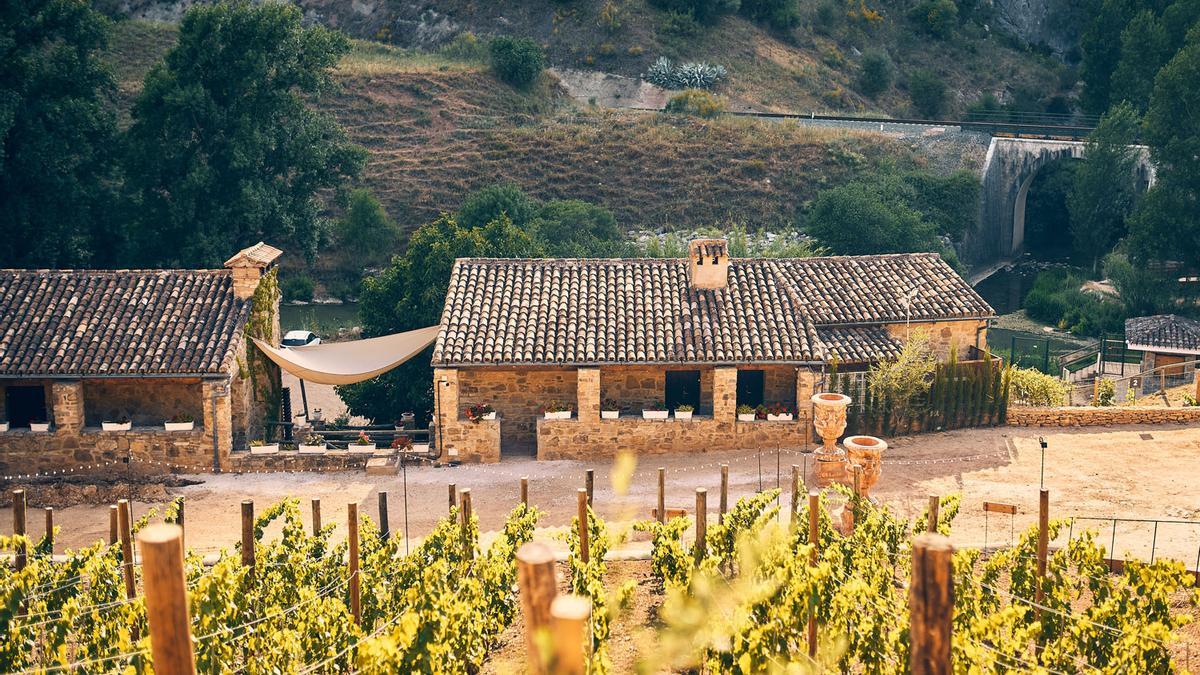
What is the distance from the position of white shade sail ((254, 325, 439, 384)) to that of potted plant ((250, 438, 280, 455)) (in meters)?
1.43

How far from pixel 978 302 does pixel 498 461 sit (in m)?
10.9

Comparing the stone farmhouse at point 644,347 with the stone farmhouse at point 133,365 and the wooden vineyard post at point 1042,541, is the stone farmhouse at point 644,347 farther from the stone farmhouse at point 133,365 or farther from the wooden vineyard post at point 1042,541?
the wooden vineyard post at point 1042,541

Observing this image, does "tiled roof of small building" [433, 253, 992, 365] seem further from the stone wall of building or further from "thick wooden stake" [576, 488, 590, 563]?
"thick wooden stake" [576, 488, 590, 563]

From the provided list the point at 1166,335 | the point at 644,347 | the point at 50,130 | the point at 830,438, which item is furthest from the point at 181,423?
the point at 1166,335

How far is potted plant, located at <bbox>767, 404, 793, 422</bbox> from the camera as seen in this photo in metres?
22.5

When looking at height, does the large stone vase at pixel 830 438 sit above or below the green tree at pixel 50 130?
below

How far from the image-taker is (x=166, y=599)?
652cm

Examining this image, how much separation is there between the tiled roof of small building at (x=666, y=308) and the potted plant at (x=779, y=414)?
1029mm

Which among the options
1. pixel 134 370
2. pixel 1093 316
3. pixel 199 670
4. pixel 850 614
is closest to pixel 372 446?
pixel 134 370

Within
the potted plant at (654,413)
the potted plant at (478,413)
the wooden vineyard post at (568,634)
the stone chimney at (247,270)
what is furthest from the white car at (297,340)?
the wooden vineyard post at (568,634)

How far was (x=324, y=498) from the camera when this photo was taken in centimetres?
2062

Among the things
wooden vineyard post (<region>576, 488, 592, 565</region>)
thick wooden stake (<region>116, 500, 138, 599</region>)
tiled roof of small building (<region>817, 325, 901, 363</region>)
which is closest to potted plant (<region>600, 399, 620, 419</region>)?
tiled roof of small building (<region>817, 325, 901, 363</region>)

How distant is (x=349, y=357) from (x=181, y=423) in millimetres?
3446

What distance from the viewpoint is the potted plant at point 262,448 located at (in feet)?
72.3
